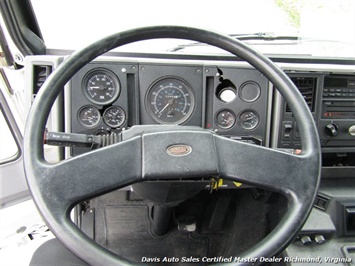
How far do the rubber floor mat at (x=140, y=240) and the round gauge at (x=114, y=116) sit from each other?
27.2 inches


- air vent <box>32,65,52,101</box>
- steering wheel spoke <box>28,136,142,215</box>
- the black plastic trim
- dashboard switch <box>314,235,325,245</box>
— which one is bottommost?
dashboard switch <box>314,235,325,245</box>

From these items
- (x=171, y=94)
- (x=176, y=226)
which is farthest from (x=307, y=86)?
(x=176, y=226)

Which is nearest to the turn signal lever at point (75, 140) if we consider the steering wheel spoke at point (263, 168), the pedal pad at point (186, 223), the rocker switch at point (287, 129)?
the steering wheel spoke at point (263, 168)

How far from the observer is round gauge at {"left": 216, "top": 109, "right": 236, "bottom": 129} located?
5.16 feet

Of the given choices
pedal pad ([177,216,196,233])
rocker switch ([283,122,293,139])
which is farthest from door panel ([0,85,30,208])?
rocker switch ([283,122,293,139])

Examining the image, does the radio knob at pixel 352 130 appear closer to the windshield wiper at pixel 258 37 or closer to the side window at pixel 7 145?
the windshield wiper at pixel 258 37

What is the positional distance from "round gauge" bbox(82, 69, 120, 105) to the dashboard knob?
3.37 feet

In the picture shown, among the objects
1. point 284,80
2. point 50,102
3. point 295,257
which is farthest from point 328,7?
point 50,102

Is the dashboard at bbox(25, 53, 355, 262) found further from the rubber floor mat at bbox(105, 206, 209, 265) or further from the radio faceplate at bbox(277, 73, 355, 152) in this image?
the rubber floor mat at bbox(105, 206, 209, 265)

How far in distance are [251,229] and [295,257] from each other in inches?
17.2

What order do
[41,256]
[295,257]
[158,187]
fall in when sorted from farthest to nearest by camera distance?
[295,257], [41,256], [158,187]

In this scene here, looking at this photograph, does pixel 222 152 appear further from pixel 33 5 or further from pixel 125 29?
pixel 33 5

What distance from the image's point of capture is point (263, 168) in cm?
89

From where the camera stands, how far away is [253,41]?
6.38 feet
